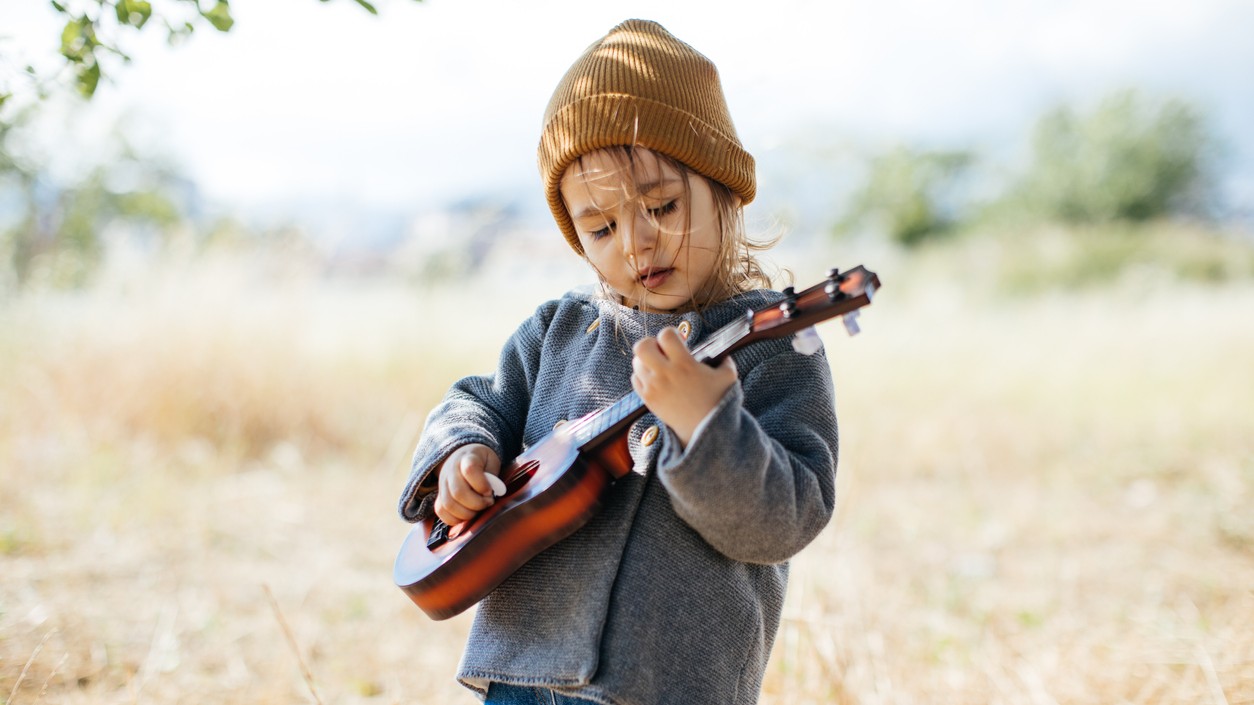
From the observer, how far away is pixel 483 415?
1.70m

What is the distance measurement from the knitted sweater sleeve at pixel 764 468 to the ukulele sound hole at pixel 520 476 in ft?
0.92

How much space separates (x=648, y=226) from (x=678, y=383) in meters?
0.35

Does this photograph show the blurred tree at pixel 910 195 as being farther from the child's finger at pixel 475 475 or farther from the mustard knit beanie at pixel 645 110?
the child's finger at pixel 475 475

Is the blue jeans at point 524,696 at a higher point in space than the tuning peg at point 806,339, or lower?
lower

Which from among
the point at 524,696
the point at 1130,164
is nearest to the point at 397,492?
the point at 524,696

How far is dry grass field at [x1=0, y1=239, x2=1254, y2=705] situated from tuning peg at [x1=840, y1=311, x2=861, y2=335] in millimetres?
1320

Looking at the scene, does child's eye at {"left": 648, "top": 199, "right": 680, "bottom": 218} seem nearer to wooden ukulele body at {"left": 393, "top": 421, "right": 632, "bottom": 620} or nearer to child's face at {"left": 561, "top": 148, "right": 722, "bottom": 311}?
child's face at {"left": 561, "top": 148, "right": 722, "bottom": 311}

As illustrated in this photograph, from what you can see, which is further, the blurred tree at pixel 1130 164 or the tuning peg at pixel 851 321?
the blurred tree at pixel 1130 164

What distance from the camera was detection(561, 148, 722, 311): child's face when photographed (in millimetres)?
1494

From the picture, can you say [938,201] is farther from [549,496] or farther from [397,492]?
[549,496]

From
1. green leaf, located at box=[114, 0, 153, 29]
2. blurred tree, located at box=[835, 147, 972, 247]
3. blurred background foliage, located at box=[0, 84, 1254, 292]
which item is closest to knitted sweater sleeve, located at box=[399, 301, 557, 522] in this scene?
green leaf, located at box=[114, 0, 153, 29]

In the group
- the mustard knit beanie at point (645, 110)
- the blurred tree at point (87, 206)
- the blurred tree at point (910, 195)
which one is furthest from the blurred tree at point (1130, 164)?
the mustard knit beanie at point (645, 110)

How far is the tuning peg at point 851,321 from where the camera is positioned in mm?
1189

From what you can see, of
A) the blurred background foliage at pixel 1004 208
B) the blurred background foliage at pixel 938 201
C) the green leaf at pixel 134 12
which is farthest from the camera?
the blurred background foliage at pixel 1004 208
